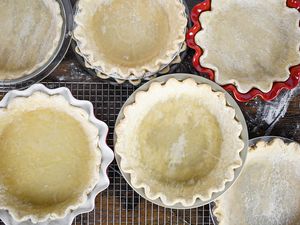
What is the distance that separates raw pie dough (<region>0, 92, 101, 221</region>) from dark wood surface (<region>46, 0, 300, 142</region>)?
0.61 feet

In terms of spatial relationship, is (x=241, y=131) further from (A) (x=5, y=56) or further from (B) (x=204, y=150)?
(A) (x=5, y=56)

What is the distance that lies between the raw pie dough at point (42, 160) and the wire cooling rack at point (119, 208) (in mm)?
145

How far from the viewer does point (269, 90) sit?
159cm

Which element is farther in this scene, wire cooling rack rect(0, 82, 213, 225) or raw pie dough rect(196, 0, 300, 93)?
wire cooling rack rect(0, 82, 213, 225)

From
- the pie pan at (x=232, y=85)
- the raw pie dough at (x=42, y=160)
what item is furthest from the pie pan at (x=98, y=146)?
the pie pan at (x=232, y=85)

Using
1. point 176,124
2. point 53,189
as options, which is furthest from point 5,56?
point 176,124

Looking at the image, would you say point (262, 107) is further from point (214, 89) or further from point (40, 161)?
point (40, 161)

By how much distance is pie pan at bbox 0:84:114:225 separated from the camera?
156 centimetres

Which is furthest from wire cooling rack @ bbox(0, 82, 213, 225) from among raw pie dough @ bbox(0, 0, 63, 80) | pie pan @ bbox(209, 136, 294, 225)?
raw pie dough @ bbox(0, 0, 63, 80)

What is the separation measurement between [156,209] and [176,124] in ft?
1.00

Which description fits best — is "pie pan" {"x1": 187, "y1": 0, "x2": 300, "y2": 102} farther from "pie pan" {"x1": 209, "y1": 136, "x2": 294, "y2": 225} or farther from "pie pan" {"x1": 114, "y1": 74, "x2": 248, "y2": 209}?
"pie pan" {"x1": 209, "y1": 136, "x2": 294, "y2": 225}

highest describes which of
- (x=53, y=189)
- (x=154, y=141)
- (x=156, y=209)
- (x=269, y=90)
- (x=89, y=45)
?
(x=89, y=45)

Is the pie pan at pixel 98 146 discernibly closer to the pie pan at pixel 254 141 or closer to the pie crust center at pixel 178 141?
the pie crust center at pixel 178 141

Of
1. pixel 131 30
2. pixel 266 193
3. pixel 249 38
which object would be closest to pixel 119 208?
pixel 266 193
